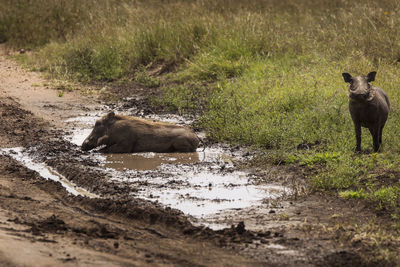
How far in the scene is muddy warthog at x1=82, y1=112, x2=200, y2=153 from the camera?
8469mm

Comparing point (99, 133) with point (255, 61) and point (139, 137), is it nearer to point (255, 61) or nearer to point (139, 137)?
point (139, 137)

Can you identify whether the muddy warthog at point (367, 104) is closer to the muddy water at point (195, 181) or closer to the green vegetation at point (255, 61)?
the green vegetation at point (255, 61)

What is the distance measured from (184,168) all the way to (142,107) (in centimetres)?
374

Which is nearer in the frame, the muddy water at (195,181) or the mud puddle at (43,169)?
the muddy water at (195,181)

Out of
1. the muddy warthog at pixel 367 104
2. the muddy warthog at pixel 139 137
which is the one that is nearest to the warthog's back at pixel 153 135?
the muddy warthog at pixel 139 137

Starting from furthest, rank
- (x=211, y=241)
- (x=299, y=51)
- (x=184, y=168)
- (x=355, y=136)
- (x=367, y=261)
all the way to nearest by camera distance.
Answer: (x=299, y=51)
(x=355, y=136)
(x=184, y=168)
(x=211, y=241)
(x=367, y=261)

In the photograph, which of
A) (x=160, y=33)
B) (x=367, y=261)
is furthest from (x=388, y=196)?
(x=160, y=33)

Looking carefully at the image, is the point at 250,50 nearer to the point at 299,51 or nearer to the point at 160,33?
the point at 299,51

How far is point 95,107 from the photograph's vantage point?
11.5m

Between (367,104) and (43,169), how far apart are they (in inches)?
156

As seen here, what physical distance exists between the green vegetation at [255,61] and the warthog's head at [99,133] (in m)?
1.58

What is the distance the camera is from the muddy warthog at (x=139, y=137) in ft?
27.8

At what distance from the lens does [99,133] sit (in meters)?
8.61

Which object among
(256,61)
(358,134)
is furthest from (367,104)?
(256,61)
